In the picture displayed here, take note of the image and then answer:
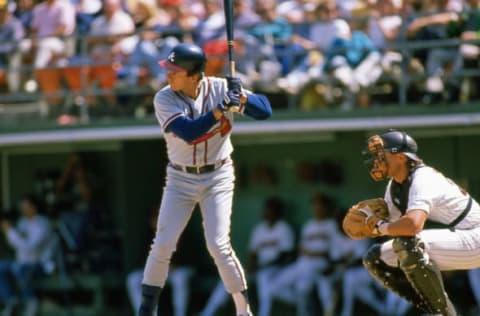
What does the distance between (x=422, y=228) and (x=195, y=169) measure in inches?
65.4

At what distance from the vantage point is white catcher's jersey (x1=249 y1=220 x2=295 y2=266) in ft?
50.6

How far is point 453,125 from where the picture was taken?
47.6 ft

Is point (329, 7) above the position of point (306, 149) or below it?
above

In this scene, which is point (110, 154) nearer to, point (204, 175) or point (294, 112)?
point (294, 112)

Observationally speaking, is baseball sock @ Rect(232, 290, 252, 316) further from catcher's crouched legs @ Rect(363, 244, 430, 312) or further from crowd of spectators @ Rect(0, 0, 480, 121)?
crowd of spectators @ Rect(0, 0, 480, 121)

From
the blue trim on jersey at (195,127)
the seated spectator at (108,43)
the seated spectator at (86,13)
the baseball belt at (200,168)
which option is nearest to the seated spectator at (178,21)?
the seated spectator at (108,43)

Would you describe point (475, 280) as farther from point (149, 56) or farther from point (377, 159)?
point (377, 159)

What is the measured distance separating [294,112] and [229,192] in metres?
5.59

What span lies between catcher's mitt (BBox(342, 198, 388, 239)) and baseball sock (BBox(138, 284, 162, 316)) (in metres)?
1.42

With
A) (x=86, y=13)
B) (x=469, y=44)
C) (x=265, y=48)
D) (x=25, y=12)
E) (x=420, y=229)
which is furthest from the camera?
(x=25, y=12)

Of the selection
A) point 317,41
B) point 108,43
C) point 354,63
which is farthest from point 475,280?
point 108,43

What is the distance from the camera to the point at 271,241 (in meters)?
15.5

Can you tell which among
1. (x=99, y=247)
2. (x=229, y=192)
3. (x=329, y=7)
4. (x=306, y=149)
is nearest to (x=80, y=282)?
(x=99, y=247)

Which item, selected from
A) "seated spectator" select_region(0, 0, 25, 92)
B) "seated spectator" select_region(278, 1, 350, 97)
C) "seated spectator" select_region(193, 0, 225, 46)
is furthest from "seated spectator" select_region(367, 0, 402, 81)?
"seated spectator" select_region(0, 0, 25, 92)
